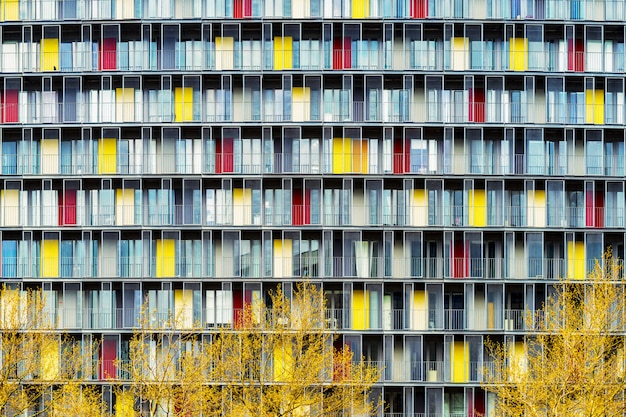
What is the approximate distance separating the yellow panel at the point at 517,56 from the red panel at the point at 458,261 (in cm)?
1116

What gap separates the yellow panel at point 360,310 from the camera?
63.1 metres

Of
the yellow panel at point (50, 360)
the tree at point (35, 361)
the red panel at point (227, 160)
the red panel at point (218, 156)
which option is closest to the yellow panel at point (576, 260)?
the red panel at point (227, 160)

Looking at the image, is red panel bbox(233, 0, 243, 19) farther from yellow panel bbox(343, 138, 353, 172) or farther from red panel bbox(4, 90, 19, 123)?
red panel bbox(4, 90, 19, 123)

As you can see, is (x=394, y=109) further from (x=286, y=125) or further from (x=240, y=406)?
(x=240, y=406)

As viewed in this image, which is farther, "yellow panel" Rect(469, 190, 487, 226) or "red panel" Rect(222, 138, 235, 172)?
"red panel" Rect(222, 138, 235, 172)

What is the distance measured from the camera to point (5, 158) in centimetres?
6525

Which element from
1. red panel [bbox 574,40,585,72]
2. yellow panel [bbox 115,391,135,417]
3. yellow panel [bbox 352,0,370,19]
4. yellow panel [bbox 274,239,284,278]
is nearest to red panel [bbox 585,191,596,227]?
red panel [bbox 574,40,585,72]

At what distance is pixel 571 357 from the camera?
54.8m

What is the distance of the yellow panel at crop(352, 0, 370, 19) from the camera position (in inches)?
2552

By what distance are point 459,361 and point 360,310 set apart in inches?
255

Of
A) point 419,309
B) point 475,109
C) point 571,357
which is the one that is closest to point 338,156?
point 475,109

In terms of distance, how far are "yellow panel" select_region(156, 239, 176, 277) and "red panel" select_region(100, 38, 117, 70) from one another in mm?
10980

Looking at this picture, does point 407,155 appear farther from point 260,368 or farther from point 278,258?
point 260,368

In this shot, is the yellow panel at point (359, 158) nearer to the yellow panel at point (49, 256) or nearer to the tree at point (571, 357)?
the tree at point (571, 357)
